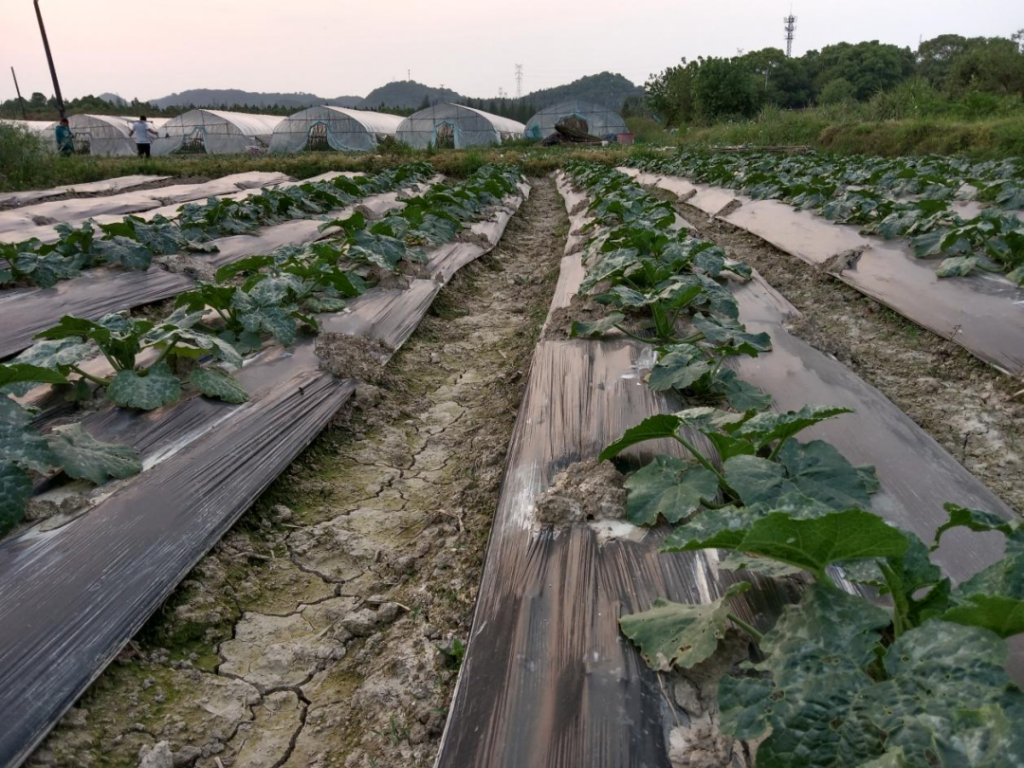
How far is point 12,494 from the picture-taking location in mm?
2000

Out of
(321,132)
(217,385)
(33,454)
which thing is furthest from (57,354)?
(321,132)

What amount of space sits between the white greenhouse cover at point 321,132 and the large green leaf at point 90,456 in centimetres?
2871

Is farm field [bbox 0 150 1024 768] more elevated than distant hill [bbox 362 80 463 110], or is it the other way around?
distant hill [bbox 362 80 463 110]

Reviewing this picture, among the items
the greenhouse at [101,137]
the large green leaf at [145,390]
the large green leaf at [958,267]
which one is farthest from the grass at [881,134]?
the greenhouse at [101,137]

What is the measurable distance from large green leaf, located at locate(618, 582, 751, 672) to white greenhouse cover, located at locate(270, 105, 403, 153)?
30002 mm

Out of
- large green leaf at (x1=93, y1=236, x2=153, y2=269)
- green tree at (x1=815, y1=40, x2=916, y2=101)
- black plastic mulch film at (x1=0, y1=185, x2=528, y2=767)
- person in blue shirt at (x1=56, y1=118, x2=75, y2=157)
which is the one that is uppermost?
green tree at (x1=815, y1=40, x2=916, y2=101)

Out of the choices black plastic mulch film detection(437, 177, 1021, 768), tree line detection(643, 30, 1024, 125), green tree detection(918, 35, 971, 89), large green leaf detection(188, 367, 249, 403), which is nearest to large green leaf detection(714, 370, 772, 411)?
black plastic mulch film detection(437, 177, 1021, 768)

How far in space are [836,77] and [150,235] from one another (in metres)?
73.7

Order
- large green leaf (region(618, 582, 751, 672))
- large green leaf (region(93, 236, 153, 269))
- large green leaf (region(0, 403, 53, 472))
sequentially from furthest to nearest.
Answer: 1. large green leaf (region(93, 236, 153, 269))
2. large green leaf (region(0, 403, 53, 472))
3. large green leaf (region(618, 582, 751, 672))

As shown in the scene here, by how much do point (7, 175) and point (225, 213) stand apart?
1035 cm

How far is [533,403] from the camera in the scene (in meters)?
2.83

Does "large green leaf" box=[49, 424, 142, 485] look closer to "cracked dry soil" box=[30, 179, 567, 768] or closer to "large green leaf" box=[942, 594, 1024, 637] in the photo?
"cracked dry soil" box=[30, 179, 567, 768]

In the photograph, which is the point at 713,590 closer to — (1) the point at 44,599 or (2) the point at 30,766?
(2) the point at 30,766

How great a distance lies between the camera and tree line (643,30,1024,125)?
26.6 m
